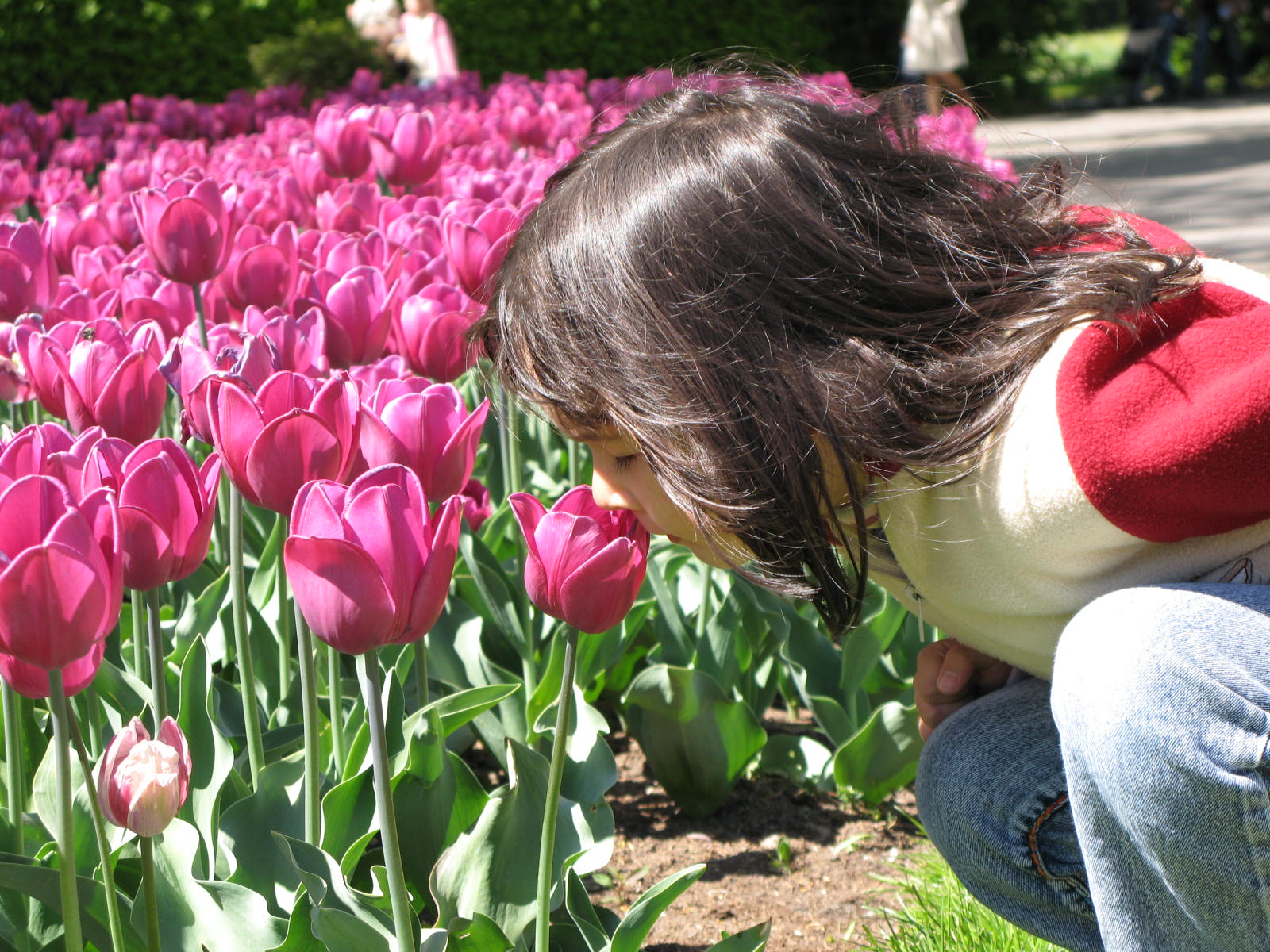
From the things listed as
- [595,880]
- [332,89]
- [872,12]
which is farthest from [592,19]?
[595,880]

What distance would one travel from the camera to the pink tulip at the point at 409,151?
2971mm

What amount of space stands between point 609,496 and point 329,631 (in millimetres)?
455

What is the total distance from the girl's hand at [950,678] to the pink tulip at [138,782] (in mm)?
957

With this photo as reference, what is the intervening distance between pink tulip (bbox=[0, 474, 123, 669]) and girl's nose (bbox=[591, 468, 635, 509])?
1.71 ft

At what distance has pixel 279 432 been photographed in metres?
1.20

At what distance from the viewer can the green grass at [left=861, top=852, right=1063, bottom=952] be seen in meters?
1.63

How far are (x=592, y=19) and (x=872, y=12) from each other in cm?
398

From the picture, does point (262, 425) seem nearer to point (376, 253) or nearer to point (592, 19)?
point (376, 253)

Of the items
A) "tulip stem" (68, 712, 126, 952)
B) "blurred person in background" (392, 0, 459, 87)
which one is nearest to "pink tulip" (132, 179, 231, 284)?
"tulip stem" (68, 712, 126, 952)

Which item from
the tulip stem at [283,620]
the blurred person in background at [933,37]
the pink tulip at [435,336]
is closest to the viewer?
the tulip stem at [283,620]

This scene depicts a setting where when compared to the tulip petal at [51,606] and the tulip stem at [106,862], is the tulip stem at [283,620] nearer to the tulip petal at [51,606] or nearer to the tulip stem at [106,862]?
the tulip stem at [106,862]

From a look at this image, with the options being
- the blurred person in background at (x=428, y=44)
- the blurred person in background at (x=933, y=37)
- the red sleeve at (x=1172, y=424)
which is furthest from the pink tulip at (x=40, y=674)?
the blurred person in background at (x=933, y=37)

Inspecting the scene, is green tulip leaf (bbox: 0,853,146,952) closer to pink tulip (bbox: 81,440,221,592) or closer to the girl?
pink tulip (bbox: 81,440,221,592)

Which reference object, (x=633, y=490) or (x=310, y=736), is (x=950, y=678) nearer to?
(x=633, y=490)
